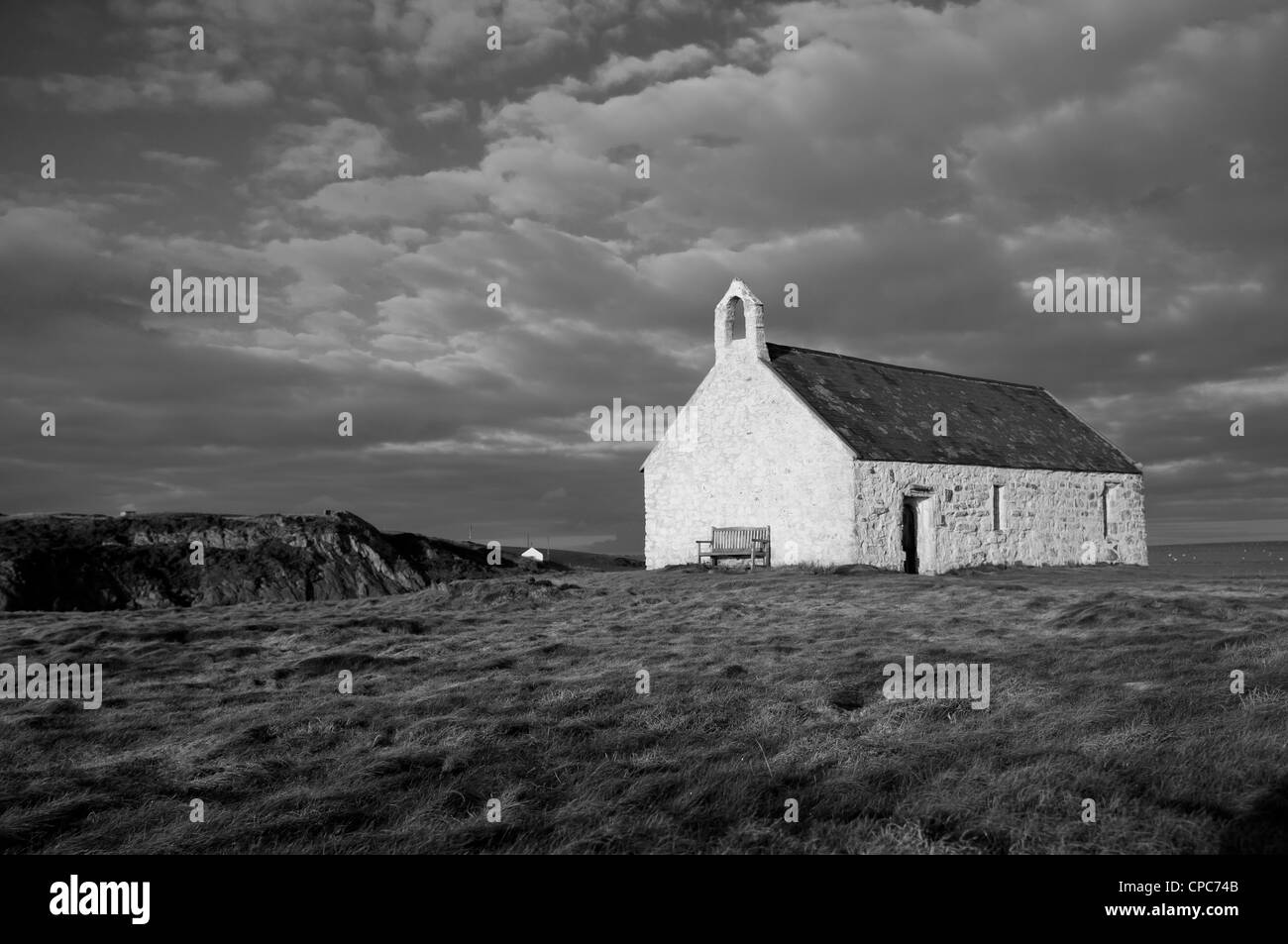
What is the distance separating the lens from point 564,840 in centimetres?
470

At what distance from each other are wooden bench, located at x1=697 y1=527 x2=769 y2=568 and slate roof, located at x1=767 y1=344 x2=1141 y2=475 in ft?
13.7

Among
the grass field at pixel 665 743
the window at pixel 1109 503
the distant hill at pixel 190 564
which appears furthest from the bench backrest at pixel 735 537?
the window at pixel 1109 503

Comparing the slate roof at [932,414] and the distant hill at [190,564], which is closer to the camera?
the distant hill at [190,564]

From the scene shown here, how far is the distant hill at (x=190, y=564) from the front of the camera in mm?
22266

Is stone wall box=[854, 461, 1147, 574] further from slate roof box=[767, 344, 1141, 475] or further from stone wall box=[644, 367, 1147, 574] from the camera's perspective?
slate roof box=[767, 344, 1141, 475]

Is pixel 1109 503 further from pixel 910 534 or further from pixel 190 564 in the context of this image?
pixel 190 564

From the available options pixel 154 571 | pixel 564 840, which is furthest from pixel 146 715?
pixel 154 571

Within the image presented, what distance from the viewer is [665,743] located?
6645 mm

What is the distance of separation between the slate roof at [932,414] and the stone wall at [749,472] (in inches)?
31.3

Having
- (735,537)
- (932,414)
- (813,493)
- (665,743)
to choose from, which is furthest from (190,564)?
(932,414)

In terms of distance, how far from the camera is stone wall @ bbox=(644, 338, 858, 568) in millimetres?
26062

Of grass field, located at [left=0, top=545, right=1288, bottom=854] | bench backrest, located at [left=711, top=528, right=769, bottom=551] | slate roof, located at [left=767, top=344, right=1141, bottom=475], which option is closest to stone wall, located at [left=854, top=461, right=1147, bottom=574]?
slate roof, located at [left=767, top=344, right=1141, bottom=475]

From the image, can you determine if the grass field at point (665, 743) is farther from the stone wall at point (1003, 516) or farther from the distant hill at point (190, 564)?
the stone wall at point (1003, 516)

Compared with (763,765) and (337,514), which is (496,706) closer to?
(763,765)
